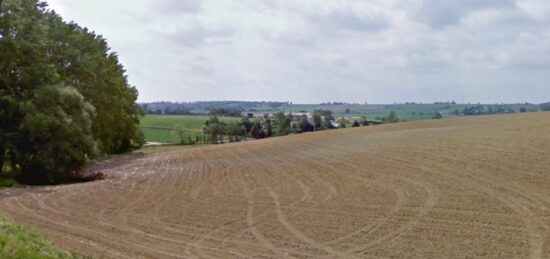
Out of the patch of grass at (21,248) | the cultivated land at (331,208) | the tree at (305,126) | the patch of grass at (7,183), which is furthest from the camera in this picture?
the tree at (305,126)

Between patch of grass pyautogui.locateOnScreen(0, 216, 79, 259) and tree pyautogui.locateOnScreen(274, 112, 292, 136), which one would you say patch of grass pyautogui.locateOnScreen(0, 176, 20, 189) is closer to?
patch of grass pyautogui.locateOnScreen(0, 216, 79, 259)

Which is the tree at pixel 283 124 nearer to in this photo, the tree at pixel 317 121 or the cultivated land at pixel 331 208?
the tree at pixel 317 121

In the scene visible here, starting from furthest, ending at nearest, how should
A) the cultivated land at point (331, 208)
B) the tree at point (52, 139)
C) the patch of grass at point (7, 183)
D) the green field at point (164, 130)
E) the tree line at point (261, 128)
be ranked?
the green field at point (164, 130) → the tree line at point (261, 128) → the tree at point (52, 139) → the patch of grass at point (7, 183) → the cultivated land at point (331, 208)

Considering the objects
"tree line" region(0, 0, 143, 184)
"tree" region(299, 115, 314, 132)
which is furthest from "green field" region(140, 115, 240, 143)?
"tree line" region(0, 0, 143, 184)

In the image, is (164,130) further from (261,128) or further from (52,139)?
(52,139)

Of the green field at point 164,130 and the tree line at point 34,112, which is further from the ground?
the tree line at point 34,112

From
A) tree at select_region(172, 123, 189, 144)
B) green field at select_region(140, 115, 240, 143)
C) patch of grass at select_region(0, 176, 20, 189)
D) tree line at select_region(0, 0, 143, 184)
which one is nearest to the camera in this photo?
patch of grass at select_region(0, 176, 20, 189)

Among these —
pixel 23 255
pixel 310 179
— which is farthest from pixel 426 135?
pixel 23 255

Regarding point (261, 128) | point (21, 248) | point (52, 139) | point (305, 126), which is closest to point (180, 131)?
point (261, 128)

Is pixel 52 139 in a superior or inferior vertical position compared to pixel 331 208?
superior

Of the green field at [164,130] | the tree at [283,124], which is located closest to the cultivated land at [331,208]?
the tree at [283,124]
